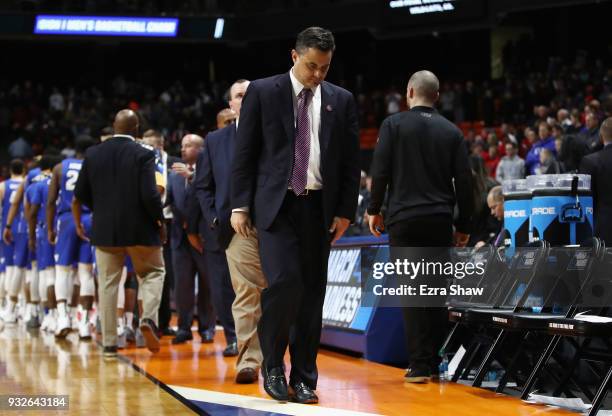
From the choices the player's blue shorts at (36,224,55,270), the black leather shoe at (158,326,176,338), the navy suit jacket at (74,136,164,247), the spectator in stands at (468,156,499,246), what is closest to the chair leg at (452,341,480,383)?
the spectator in stands at (468,156,499,246)

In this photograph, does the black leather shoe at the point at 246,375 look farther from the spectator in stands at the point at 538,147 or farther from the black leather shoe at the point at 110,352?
the spectator in stands at the point at 538,147

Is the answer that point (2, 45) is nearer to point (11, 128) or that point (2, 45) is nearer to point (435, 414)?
point (11, 128)

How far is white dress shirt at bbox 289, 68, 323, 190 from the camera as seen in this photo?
5.57 metres

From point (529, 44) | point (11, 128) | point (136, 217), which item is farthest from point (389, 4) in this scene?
point (136, 217)

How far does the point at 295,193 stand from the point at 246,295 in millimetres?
1453

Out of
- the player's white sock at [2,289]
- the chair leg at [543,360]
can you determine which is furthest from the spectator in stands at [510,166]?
the chair leg at [543,360]

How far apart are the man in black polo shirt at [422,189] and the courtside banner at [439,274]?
0.06 metres

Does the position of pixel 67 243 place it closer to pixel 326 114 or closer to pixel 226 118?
pixel 226 118

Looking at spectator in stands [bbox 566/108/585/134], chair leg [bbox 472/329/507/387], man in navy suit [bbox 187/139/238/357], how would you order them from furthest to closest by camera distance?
1. spectator in stands [bbox 566/108/585/134]
2. man in navy suit [bbox 187/139/238/357]
3. chair leg [bbox 472/329/507/387]

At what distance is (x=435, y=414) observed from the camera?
5.32m

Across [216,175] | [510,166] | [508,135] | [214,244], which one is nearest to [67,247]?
[214,244]

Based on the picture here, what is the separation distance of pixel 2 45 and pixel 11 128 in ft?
17.0

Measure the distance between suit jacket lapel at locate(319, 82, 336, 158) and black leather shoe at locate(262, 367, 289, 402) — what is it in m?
1.29

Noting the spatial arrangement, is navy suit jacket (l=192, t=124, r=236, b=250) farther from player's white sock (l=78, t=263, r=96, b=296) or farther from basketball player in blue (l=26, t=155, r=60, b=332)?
basketball player in blue (l=26, t=155, r=60, b=332)
